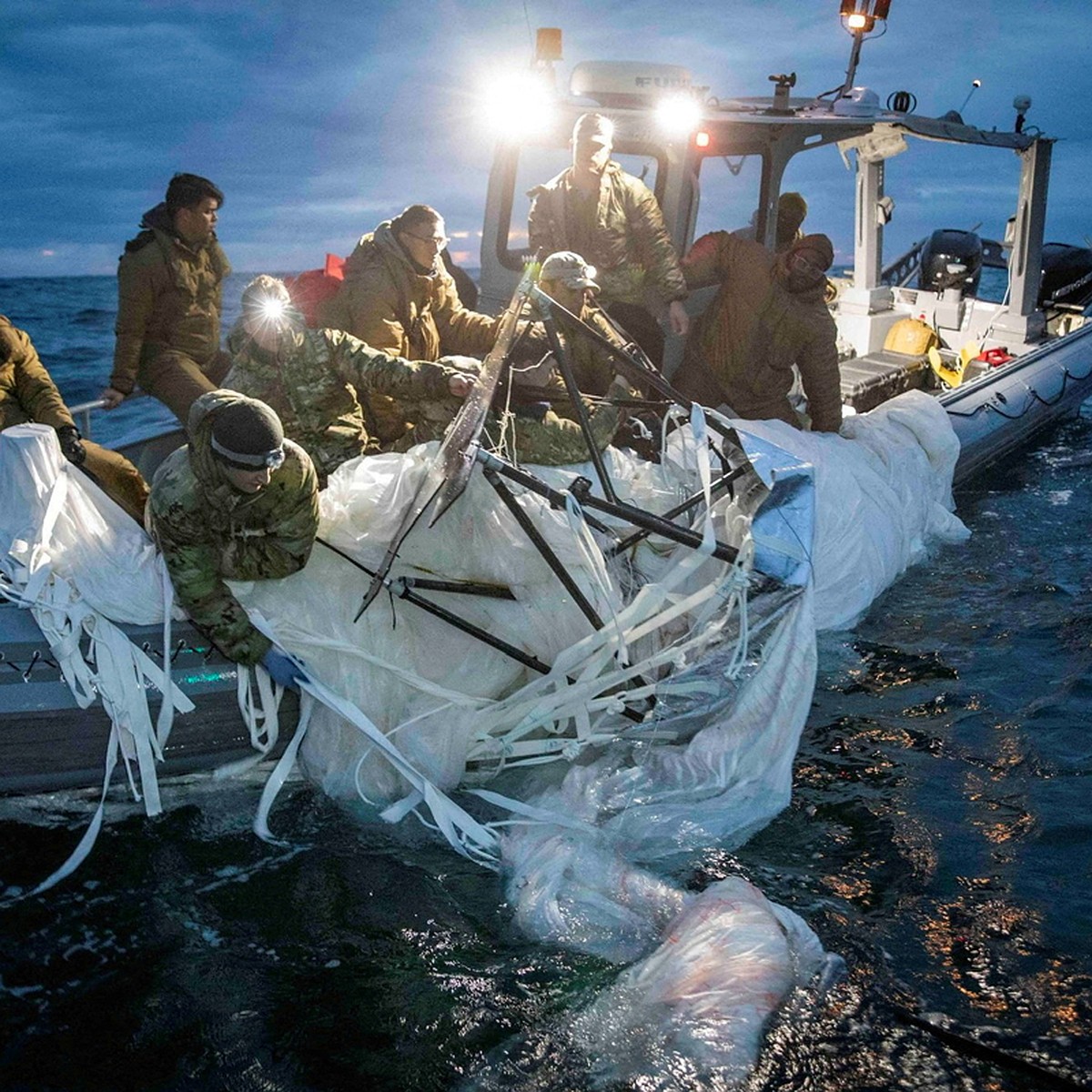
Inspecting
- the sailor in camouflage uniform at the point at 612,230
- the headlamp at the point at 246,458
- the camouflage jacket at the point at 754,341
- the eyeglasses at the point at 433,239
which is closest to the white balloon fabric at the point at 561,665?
the headlamp at the point at 246,458

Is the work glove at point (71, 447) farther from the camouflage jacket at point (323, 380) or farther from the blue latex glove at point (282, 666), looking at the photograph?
the blue latex glove at point (282, 666)

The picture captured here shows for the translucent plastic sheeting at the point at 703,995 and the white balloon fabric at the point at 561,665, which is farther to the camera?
the white balloon fabric at the point at 561,665

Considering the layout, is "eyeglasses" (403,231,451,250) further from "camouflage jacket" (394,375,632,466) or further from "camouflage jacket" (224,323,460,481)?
"camouflage jacket" (394,375,632,466)

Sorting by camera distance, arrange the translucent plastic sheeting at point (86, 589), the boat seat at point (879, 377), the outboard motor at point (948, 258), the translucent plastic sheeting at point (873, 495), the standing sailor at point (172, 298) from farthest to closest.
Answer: the outboard motor at point (948, 258) → the boat seat at point (879, 377) → the translucent plastic sheeting at point (873, 495) → the standing sailor at point (172, 298) → the translucent plastic sheeting at point (86, 589)

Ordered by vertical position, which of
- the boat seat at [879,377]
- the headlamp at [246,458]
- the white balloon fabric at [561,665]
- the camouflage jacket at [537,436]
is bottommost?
the white balloon fabric at [561,665]

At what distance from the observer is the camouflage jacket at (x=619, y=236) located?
20.2 feet

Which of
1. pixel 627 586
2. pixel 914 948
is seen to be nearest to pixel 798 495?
pixel 627 586

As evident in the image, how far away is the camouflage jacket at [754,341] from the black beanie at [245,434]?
3824 millimetres

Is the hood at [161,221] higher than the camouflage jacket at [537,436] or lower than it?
higher

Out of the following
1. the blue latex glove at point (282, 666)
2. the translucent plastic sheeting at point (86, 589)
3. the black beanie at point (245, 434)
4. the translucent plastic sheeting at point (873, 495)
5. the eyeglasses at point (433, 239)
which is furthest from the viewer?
the translucent plastic sheeting at point (873, 495)

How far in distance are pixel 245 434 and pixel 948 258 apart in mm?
11658

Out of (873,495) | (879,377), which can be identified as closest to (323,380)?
(873,495)

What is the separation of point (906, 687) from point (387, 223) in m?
3.73

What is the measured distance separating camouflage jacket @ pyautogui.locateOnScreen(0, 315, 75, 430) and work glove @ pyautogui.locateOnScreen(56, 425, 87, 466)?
30 cm
